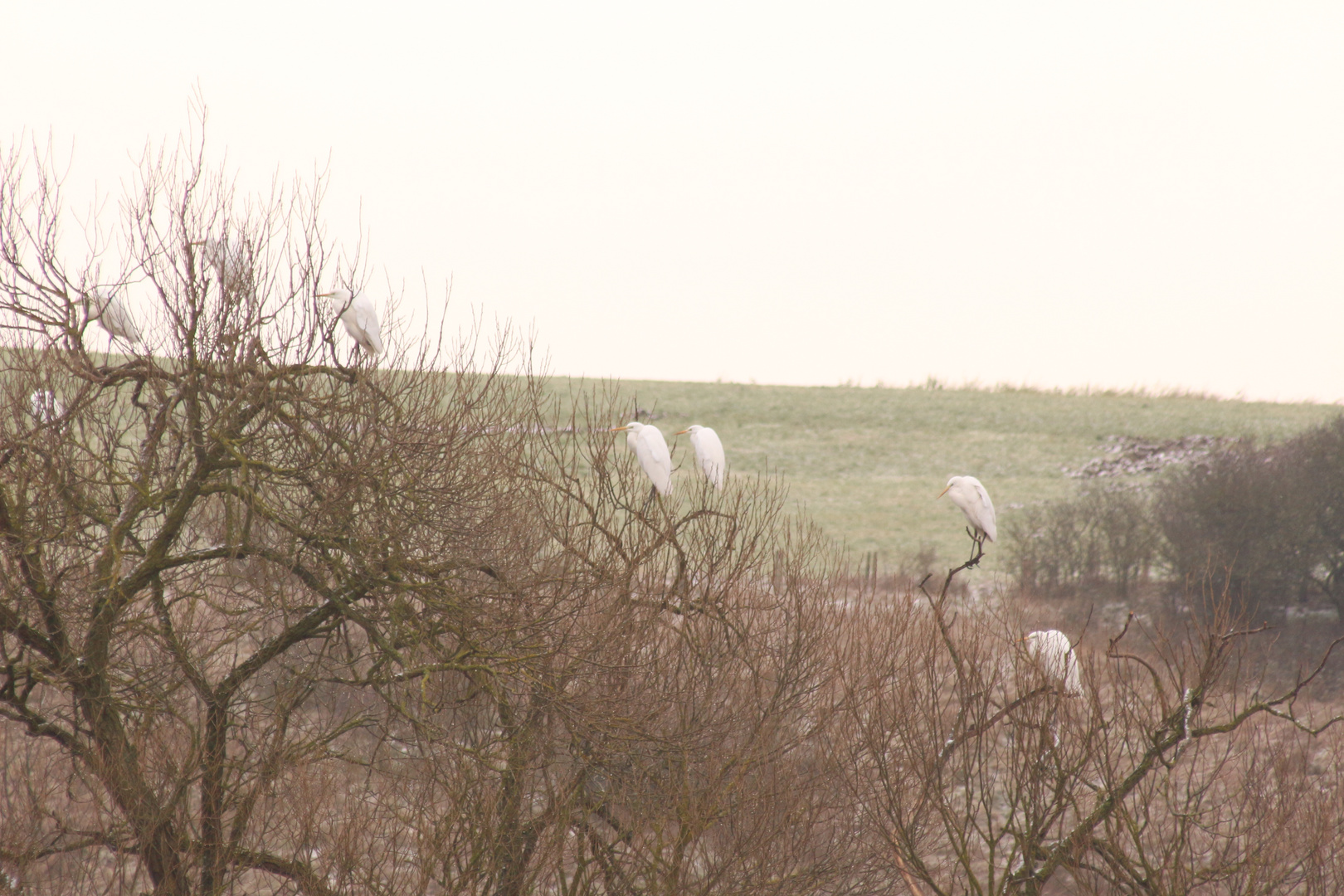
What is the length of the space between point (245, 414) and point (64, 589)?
6.81 ft

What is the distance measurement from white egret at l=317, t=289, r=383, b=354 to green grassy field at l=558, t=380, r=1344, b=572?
844 inches

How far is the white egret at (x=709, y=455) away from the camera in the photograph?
41.9 feet

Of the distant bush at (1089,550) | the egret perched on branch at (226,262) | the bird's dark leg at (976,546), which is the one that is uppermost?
the egret perched on branch at (226,262)

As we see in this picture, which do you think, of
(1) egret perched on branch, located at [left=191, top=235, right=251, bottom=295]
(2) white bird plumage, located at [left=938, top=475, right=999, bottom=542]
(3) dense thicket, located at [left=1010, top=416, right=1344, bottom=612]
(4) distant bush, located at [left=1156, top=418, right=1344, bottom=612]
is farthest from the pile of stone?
(1) egret perched on branch, located at [left=191, top=235, right=251, bottom=295]

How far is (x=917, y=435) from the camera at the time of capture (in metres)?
47.2

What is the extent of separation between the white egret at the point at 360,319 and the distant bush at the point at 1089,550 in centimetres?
2034

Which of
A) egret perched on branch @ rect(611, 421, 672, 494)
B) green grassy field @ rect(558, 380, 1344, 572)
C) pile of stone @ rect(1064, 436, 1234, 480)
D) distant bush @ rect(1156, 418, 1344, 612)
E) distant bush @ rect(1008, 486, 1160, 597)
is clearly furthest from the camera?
pile of stone @ rect(1064, 436, 1234, 480)

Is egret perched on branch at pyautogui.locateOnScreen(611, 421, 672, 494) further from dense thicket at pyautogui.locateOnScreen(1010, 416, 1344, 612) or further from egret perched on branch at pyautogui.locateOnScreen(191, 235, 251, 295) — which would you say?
dense thicket at pyautogui.locateOnScreen(1010, 416, 1344, 612)

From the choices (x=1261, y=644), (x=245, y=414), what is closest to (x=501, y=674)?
(x=245, y=414)

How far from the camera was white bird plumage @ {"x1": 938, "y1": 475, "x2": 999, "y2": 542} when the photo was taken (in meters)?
11.8

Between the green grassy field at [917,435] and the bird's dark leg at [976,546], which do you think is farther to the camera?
the green grassy field at [917,435]

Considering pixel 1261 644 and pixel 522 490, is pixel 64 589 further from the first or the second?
pixel 1261 644

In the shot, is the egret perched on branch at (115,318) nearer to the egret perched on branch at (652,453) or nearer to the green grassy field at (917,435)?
the egret perched on branch at (652,453)

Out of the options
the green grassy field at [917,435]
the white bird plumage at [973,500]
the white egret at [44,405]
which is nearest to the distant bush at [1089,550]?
the green grassy field at [917,435]
